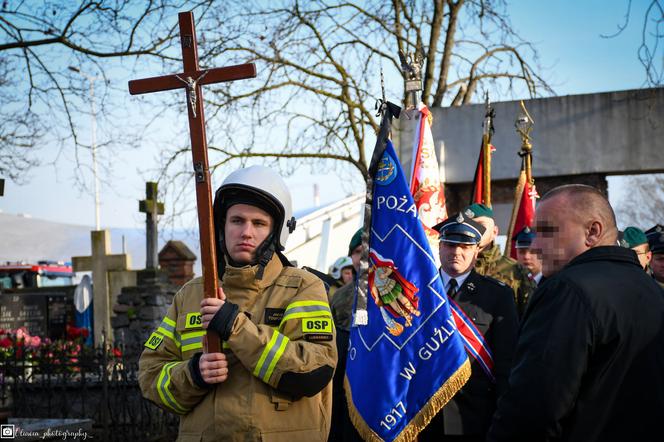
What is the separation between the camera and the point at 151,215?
14.5 metres

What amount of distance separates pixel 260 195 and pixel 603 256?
4.86 ft

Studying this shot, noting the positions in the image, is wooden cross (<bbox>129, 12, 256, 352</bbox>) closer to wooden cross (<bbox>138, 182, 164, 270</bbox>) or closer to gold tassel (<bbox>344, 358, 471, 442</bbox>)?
gold tassel (<bbox>344, 358, 471, 442</bbox>)

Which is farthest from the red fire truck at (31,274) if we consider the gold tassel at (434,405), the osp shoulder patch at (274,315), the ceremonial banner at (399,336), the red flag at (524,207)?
the osp shoulder patch at (274,315)

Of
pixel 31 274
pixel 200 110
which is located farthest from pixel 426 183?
pixel 31 274

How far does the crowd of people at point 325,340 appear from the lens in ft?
8.21

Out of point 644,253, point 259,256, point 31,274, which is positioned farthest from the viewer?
point 31,274

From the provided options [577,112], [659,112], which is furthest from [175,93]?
[659,112]

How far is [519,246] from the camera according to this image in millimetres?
6328

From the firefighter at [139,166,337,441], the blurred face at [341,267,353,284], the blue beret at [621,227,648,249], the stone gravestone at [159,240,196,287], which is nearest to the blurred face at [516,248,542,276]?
the blue beret at [621,227,648,249]

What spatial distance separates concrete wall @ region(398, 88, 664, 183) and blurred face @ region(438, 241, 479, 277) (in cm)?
680

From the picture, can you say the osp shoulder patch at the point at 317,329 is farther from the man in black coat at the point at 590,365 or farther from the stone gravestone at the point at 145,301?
the stone gravestone at the point at 145,301

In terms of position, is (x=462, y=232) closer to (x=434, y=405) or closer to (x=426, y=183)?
(x=434, y=405)

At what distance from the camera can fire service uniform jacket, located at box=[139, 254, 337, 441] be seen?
2.97 metres

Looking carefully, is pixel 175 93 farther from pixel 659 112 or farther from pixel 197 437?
pixel 197 437
